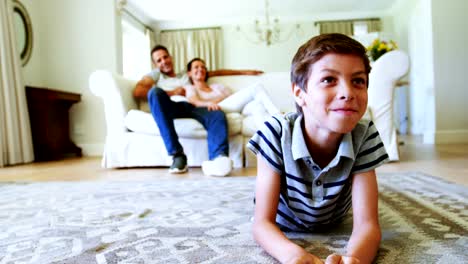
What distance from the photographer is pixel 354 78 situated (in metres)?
0.66

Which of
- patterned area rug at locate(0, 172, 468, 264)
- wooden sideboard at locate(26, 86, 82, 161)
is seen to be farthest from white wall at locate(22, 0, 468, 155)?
patterned area rug at locate(0, 172, 468, 264)

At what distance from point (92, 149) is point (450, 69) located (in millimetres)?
4225

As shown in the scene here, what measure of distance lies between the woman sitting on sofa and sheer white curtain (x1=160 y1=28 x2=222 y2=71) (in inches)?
162

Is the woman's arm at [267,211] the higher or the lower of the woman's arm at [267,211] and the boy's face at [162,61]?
the lower

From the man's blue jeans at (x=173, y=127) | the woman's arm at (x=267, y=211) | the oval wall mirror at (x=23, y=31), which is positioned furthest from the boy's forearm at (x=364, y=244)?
the oval wall mirror at (x=23, y=31)

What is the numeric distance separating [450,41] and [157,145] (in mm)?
3612

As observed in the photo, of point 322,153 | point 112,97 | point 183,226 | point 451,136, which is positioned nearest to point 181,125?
point 112,97

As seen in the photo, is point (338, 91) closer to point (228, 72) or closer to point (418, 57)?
point (228, 72)

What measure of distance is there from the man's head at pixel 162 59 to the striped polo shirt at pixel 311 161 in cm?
230

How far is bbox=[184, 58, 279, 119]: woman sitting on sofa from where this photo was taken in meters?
2.56

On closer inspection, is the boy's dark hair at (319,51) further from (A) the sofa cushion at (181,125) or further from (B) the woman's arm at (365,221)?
(A) the sofa cushion at (181,125)

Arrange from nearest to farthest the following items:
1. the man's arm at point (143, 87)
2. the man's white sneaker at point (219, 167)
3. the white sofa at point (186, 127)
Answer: the man's white sneaker at point (219, 167) < the white sofa at point (186, 127) < the man's arm at point (143, 87)

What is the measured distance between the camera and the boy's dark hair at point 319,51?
0.67 m

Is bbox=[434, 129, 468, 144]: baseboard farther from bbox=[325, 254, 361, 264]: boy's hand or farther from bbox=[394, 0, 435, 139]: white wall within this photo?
bbox=[325, 254, 361, 264]: boy's hand
